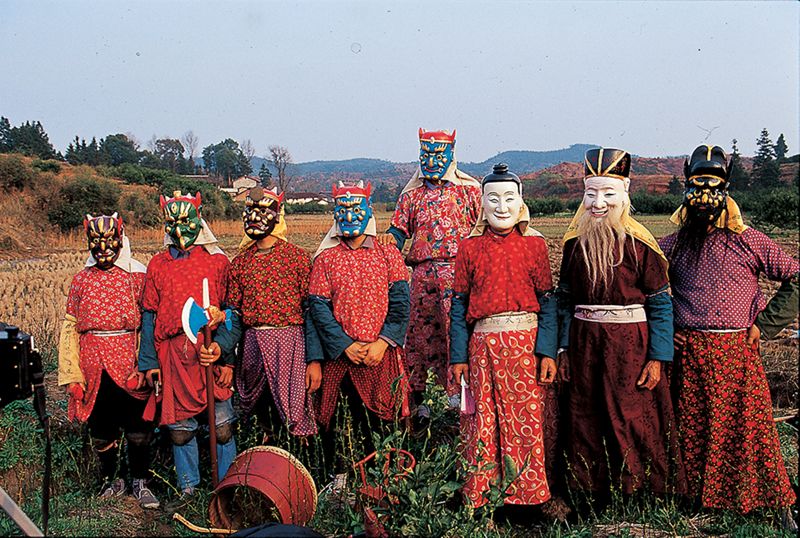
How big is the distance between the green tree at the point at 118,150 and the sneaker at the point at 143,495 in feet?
208

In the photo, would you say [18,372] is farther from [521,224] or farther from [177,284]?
[521,224]

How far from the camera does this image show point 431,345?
538 centimetres

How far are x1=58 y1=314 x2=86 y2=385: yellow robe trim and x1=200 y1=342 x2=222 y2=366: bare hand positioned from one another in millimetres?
988

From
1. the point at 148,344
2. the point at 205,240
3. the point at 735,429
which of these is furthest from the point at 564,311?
the point at 148,344

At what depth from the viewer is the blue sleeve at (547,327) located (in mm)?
4004

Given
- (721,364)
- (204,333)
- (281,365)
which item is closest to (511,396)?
(721,364)

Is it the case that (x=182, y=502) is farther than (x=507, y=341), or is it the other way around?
(x=182, y=502)

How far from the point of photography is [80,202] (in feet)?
117

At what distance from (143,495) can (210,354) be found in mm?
1177

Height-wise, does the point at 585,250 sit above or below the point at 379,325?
above

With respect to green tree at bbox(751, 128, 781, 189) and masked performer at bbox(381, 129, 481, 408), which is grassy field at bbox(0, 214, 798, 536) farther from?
green tree at bbox(751, 128, 781, 189)

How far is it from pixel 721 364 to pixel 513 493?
4.62 ft

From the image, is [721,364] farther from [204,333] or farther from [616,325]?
[204,333]

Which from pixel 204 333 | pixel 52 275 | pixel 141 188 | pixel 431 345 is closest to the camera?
pixel 204 333
